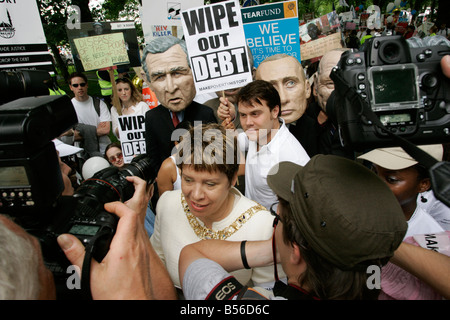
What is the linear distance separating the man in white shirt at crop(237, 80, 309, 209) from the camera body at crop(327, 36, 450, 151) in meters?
0.93

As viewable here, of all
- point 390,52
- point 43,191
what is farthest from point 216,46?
point 43,191

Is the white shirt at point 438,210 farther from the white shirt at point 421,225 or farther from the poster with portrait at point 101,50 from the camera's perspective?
the poster with portrait at point 101,50

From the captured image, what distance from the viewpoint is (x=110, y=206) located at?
1.08 metres

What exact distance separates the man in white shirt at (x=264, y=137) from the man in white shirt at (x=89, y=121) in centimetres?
297

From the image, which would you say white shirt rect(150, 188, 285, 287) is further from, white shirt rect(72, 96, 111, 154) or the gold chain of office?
white shirt rect(72, 96, 111, 154)

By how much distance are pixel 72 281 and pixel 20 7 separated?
9.72 ft

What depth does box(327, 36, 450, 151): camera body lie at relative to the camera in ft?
3.60

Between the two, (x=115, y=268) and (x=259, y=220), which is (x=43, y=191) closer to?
(x=115, y=268)

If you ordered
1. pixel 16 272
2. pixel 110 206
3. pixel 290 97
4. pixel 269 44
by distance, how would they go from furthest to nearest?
pixel 269 44, pixel 290 97, pixel 110 206, pixel 16 272

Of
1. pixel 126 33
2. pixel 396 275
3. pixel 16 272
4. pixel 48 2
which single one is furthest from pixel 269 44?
pixel 48 2

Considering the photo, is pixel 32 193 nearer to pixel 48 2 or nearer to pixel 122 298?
pixel 122 298

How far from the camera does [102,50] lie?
3543mm

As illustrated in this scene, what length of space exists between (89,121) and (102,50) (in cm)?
145

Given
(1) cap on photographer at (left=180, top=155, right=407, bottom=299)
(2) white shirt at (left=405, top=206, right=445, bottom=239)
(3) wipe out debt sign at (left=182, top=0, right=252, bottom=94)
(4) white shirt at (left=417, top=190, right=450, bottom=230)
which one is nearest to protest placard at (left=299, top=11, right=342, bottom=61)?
(3) wipe out debt sign at (left=182, top=0, right=252, bottom=94)
